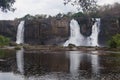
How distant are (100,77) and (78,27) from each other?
67.6 metres

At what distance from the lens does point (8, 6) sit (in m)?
33.6

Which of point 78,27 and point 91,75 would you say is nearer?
point 91,75

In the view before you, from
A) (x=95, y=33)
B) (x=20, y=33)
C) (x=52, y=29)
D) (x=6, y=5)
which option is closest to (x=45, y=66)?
(x=6, y=5)

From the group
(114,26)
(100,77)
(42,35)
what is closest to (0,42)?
(42,35)

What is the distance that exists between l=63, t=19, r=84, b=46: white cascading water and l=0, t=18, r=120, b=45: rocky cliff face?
32.4 inches

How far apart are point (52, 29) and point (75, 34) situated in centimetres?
564

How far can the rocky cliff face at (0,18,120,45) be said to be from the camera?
91.1 meters

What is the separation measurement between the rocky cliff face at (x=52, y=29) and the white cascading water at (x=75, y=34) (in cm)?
82

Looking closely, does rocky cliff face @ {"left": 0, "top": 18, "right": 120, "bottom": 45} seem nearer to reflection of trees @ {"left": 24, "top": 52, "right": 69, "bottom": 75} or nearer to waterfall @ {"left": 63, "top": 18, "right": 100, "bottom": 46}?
waterfall @ {"left": 63, "top": 18, "right": 100, "bottom": 46}

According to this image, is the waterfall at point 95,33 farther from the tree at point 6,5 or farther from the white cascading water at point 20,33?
the tree at point 6,5

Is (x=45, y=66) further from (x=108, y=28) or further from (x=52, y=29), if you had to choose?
(x=52, y=29)

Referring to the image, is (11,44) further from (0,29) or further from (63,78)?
(63,78)

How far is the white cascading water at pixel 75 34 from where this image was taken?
9231 cm

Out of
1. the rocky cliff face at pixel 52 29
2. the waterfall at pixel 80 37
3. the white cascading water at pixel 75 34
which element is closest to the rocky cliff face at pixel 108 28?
the rocky cliff face at pixel 52 29
